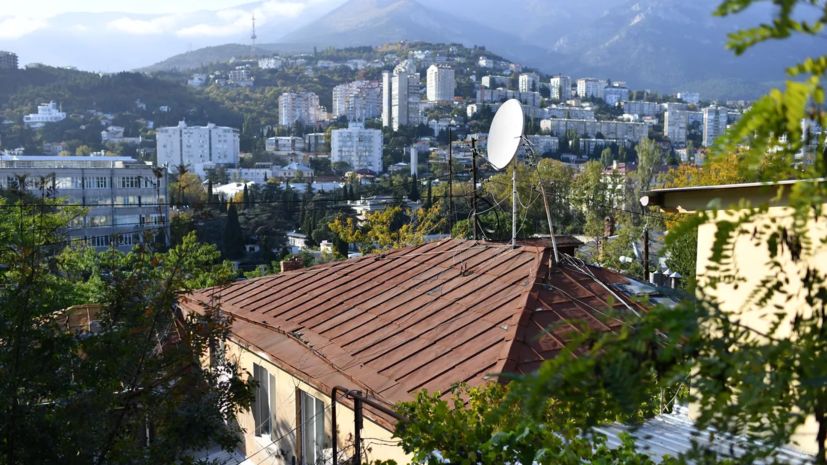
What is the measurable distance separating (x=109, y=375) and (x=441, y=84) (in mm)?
184144

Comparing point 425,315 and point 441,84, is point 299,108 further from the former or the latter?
point 425,315

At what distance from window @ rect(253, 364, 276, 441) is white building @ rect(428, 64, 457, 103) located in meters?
177

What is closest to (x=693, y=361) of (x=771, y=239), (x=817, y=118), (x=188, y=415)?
Result: (x=771, y=239)

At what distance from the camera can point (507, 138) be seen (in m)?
9.26

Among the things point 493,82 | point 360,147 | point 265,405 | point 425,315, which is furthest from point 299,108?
point 425,315

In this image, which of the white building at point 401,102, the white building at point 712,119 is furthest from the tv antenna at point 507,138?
the white building at point 712,119

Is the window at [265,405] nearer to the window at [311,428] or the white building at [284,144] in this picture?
the window at [311,428]

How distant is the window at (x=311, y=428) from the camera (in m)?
7.76

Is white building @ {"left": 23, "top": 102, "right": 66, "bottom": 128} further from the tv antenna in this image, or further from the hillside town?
the tv antenna

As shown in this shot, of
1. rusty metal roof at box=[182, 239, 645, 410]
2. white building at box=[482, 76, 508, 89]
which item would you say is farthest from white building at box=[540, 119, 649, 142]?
rusty metal roof at box=[182, 239, 645, 410]

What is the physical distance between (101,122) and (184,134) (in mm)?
22275

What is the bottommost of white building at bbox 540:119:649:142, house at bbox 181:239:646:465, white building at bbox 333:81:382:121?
house at bbox 181:239:646:465

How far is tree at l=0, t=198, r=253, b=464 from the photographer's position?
3766 mm

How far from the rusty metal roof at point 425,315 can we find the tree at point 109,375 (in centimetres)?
114
